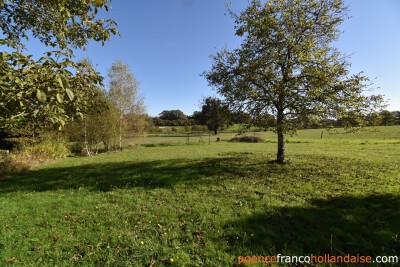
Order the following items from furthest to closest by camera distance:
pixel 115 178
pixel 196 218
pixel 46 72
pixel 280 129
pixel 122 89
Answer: pixel 122 89
pixel 280 129
pixel 115 178
pixel 196 218
pixel 46 72

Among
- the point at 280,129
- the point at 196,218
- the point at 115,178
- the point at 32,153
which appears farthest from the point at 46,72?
the point at 32,153

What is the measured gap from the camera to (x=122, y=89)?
28.7 meters

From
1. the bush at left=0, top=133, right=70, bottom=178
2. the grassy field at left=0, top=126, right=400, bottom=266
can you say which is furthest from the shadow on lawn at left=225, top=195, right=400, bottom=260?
the bush at left=0, top=133, right=70, bottom=178

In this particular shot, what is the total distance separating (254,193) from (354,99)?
698 cm

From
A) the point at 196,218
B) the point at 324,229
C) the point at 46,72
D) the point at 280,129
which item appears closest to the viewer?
the point at 46,72

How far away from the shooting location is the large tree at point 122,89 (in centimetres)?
2823

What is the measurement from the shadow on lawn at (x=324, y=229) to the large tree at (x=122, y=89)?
83.2 ft

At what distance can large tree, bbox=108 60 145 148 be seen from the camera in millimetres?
28234

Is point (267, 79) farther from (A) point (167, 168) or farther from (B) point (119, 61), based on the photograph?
(B) point (119, 61)

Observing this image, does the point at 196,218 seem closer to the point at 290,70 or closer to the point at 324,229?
the point at 324,229

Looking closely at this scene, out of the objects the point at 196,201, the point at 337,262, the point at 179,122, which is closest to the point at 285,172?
the point at 196,201

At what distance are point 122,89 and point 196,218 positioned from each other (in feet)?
85.1

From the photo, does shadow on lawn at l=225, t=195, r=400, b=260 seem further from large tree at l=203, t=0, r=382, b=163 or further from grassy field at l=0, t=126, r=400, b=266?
large tree at l=203, t=0, r=382, b=163

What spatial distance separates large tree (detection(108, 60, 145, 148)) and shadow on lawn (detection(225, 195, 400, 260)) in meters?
25.4
